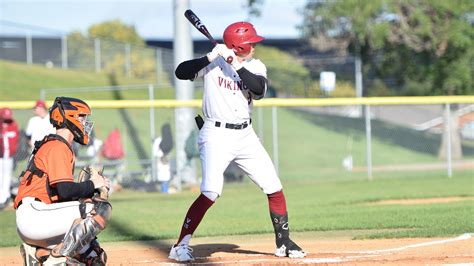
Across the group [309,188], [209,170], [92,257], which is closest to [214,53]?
[209,170]

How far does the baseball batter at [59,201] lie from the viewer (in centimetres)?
590

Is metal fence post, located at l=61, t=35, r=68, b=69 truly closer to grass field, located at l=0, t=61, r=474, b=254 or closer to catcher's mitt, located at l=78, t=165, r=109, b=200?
grass field, located at l=0, t=61, r=474, b=254

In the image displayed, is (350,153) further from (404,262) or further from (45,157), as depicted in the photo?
(45,157)

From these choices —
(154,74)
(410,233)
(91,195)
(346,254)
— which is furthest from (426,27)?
(91,195)

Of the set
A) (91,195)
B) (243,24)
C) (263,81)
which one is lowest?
(91,195)

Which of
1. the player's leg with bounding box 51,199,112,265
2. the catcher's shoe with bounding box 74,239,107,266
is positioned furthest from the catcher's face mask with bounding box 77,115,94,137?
the catcher's shoe with bounding box 74,239,107,266

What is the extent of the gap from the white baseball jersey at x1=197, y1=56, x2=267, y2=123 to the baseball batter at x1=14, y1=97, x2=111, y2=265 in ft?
5.54

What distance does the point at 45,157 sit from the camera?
599cm

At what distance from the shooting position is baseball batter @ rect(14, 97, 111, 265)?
5.90 m

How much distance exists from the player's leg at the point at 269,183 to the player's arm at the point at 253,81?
1.83 feet

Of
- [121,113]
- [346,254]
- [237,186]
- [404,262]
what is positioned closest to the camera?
[404,262]

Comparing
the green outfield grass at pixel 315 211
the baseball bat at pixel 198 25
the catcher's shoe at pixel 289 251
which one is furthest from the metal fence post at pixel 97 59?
the catcher's shoe at pixel 289 251

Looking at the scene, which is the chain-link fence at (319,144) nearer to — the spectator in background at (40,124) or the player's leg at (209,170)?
the spectator in background at (40,124)

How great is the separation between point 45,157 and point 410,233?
4978 millimetres
